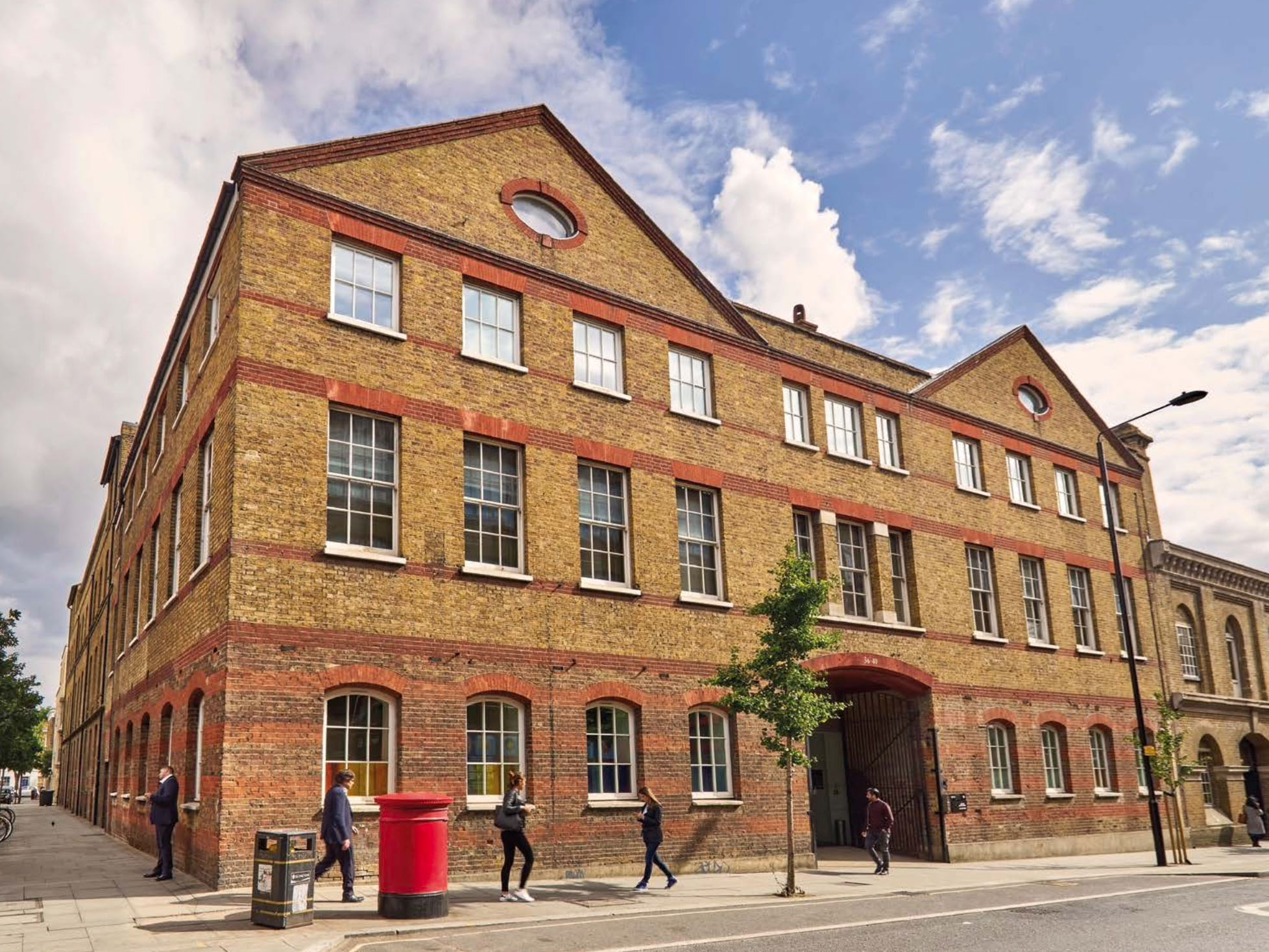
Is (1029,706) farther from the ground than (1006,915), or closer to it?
farther from the ground

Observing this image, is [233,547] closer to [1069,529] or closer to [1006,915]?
[1006,915]

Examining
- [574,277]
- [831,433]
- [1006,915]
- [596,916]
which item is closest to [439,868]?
[596,916]

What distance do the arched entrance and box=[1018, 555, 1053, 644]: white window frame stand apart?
499 cm

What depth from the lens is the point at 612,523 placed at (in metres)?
18.5

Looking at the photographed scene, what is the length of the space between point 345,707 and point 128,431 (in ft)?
72.1

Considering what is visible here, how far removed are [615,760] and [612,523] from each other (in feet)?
13.3

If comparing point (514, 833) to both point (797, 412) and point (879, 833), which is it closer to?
point (879, 833)

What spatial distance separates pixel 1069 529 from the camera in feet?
91.7

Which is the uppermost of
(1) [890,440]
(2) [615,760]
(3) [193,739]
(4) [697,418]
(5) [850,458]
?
(1) [890,440]

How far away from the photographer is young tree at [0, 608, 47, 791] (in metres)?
35.8

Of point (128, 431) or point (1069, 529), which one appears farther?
point (128, 431)

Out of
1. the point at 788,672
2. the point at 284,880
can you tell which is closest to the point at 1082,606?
the point at 788,672

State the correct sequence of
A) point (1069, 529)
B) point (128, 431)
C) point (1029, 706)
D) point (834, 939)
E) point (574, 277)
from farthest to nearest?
A: point (128, 431) → point (1069, 529) → point (1029, 706) → point (574, 277) → point (834, 939)

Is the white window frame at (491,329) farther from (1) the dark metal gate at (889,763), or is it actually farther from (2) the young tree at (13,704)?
(2) the young tree at (13,704)
